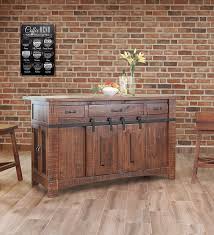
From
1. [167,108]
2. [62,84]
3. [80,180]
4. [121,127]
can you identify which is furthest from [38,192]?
[62,84]

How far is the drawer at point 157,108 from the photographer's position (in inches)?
166

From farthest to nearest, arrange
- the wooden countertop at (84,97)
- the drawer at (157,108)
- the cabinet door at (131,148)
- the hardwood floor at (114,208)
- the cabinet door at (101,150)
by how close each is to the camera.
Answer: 1. the drawer at (157,108)
2. the cabinet door at (131,148)
3. the cabinet door at (101,150)
4. the wooden countertop at (84,97)
5. the hardwood floor at (114,208)

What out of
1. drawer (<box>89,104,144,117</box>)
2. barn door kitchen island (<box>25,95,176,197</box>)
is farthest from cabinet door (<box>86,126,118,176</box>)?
drawer (<box>89,104,144,117</box>)

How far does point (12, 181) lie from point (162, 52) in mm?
2966

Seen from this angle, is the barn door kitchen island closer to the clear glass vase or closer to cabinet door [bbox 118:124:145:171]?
cabinet door [bbox 118:124:145:171]

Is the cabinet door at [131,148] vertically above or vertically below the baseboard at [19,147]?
above

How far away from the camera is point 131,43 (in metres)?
5.98

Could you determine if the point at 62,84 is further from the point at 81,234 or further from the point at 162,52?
the point at 81,234

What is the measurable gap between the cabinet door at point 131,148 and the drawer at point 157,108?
202mm

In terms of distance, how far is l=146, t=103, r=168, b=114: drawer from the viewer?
423 centimetres

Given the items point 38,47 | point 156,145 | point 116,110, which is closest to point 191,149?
point 156,145

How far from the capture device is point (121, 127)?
406 cm

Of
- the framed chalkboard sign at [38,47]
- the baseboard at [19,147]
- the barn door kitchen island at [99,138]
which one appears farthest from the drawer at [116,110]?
the baseboard at [19,147]

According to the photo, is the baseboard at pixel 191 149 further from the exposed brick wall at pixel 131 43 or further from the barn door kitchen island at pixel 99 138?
the barn door kitchen island at pixel 99 138
